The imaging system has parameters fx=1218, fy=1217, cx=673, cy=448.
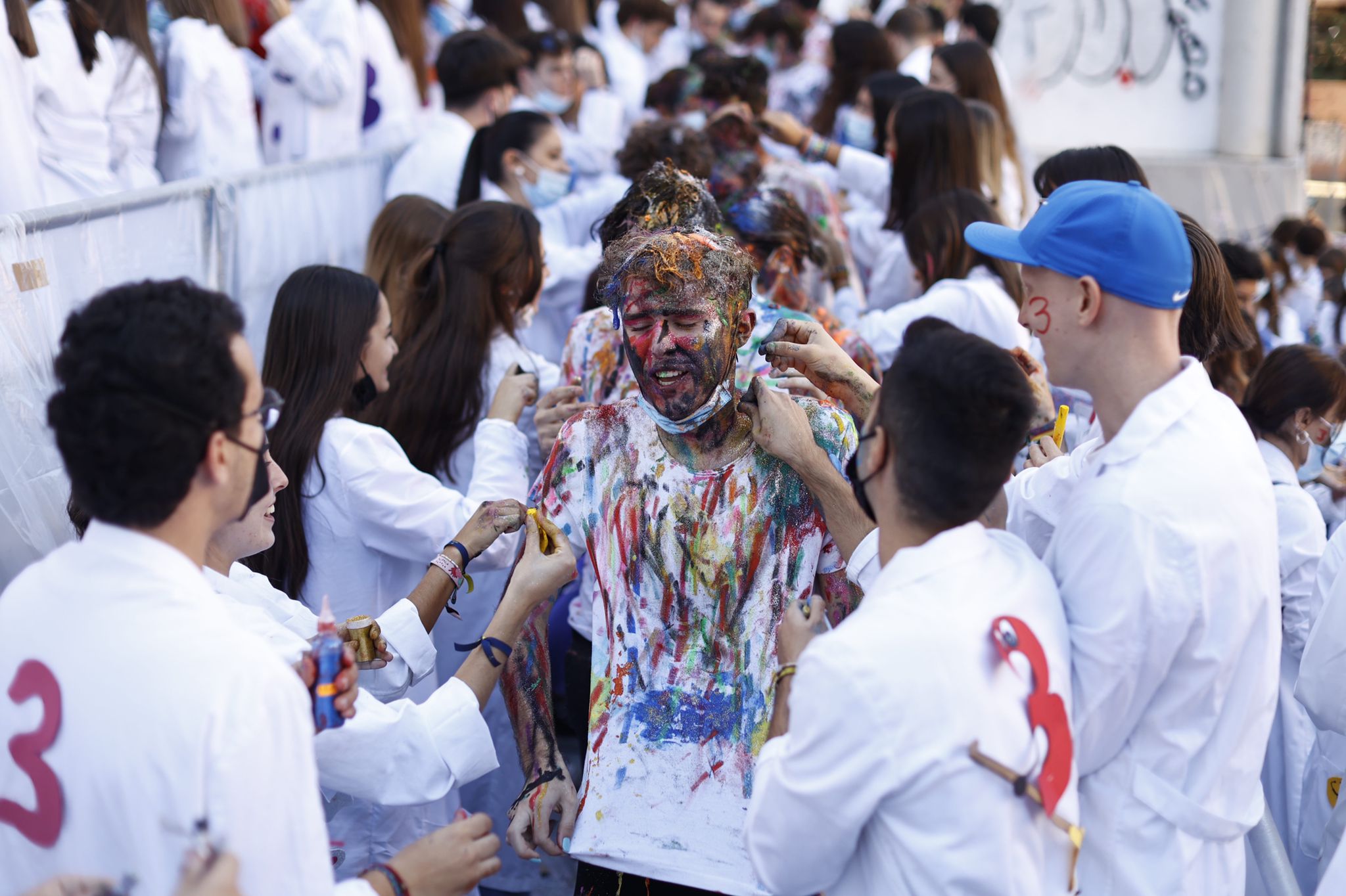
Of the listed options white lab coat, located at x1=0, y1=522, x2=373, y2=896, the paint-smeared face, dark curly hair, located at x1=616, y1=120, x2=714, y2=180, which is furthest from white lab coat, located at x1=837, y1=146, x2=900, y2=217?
white lab coat, located at x1=0, y1=522, x2=373, y2=896

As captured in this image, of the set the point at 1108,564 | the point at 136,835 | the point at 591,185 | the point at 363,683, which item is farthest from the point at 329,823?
the point at 591,185

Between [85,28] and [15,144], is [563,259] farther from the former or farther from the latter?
[15,144]

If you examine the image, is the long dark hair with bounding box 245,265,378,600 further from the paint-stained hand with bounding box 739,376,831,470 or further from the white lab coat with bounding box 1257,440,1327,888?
the white lab coat with bounding box 1257,440,1327,888

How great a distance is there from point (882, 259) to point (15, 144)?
3560 mm

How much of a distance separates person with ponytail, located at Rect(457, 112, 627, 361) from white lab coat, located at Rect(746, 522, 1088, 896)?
377 cm

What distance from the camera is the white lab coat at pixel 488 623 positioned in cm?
386

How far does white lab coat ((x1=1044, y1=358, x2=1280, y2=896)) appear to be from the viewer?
1947 millimetres

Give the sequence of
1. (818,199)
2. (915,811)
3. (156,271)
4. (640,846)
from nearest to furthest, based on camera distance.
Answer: (915,811) < (640,846) < (156,271) < (818,199)

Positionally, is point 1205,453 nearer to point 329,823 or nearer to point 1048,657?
point 1048,657

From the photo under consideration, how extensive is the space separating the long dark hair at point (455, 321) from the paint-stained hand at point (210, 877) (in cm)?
228

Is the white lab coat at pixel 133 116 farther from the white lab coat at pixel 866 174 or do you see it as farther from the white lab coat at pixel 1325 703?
the white lab coat at pixel 1325 703

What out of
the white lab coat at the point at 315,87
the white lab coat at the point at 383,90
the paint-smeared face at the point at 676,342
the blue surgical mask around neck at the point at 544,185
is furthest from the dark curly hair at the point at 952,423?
the white lab coat at the point at 383,90

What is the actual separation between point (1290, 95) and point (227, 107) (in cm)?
972

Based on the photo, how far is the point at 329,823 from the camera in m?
2.96
